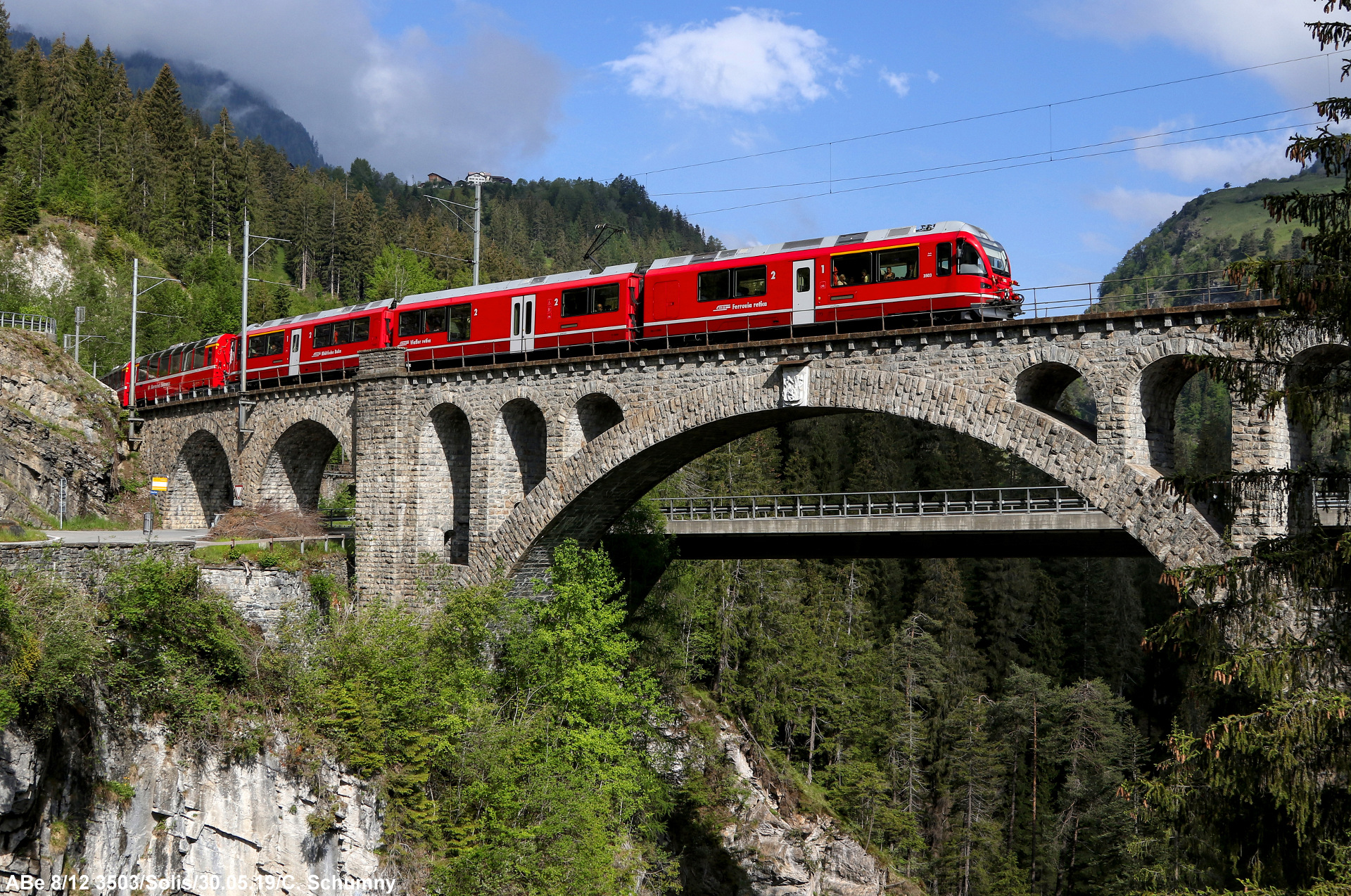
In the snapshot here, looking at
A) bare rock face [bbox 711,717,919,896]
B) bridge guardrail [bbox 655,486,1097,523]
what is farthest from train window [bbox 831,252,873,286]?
bare rock face [bbox 711,717,919,896]

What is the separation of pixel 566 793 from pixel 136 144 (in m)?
101

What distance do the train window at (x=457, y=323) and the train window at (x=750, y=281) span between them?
33.0 feet

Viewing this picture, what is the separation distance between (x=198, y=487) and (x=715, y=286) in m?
30.3

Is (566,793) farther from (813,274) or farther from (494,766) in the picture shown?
(813,274)

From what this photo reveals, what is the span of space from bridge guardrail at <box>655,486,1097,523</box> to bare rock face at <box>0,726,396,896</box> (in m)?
16.5

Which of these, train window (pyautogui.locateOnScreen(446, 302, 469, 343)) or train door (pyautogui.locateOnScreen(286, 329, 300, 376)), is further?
train door (pyautogui.locateOnScreen(286, 329, 300, 376))

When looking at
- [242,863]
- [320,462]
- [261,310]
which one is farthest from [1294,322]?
[261,310]

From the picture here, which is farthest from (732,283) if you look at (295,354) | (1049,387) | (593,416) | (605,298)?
(295,354)

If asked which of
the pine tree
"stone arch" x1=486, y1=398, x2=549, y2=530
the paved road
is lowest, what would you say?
the paved road

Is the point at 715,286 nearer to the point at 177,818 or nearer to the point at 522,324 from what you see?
the point at 522,324

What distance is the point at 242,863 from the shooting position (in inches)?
1030

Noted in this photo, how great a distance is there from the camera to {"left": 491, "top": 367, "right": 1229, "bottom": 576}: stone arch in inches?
846

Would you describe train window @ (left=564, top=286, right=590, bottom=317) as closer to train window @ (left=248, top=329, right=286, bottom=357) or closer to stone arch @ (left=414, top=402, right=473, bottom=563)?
stone arch @ (left=414, top=402, right=473, bottom=563)

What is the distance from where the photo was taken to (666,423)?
28.9 m
